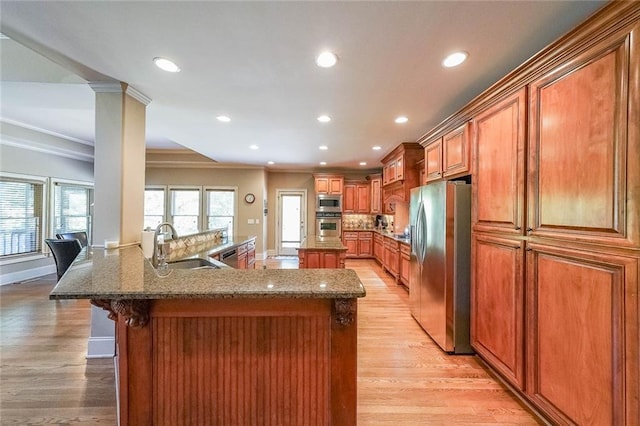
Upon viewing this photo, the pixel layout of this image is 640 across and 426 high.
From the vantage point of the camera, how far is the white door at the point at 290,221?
25.7ft

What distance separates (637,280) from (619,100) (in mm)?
851

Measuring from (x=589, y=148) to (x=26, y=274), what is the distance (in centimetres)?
804

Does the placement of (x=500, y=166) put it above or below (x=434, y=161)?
below

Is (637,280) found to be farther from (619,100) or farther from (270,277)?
(270,277)

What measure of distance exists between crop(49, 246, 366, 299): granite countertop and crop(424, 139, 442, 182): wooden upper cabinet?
210 centimetres

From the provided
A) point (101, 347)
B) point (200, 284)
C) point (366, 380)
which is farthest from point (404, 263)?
point (101, 347)

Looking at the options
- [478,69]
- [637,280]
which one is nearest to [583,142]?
[637,280]

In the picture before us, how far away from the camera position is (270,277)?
1.40 metres

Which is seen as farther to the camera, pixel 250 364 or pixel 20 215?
pixel 20 215

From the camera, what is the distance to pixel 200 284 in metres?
1.26

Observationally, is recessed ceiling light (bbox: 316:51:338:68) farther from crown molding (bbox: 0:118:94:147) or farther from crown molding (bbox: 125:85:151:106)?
crown molding (bbox: 0:118:94:147)

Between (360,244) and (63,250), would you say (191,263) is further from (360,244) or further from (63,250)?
(360,244)

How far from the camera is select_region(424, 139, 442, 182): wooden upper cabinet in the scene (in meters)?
3.01

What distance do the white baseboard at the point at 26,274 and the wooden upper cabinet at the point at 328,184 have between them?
20.1 feet
